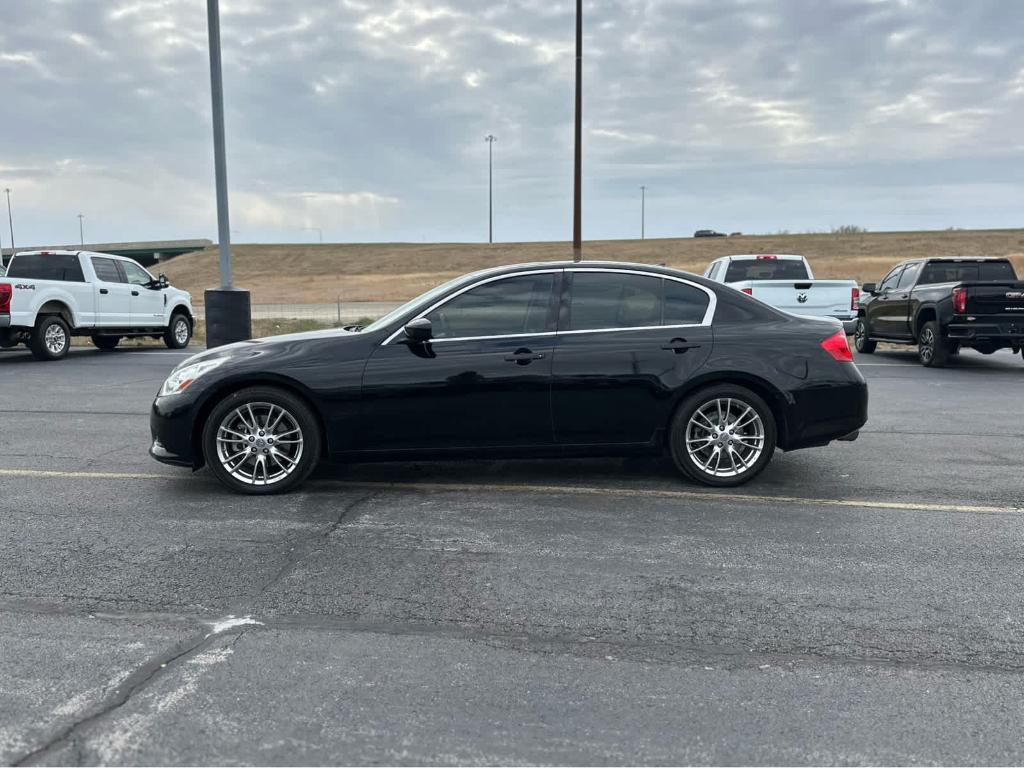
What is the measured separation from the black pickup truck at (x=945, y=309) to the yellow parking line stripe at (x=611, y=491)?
8.77m

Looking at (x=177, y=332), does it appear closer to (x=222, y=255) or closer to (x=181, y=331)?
(x=181, y=331)

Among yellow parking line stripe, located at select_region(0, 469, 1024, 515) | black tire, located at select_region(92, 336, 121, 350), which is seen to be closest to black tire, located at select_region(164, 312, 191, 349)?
black tire, located at select_region(92, 336, 121, 350)

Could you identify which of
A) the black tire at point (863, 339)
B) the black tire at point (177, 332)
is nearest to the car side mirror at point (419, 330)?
the black tire at point (863, 339)

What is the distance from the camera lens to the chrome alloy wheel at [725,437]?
6.24 meters

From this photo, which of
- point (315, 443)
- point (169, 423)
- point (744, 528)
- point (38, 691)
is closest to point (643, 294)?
point (744, 528)

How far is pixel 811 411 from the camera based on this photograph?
6270 mm

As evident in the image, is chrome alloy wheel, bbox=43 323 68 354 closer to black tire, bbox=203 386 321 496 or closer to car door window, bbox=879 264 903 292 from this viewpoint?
black tire, bbox=203 386 321 496

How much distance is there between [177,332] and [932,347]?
14.2m

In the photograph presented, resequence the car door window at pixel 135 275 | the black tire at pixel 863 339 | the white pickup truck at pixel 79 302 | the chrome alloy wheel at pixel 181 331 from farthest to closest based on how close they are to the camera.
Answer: the chrome alloy wheel at pixel 181 331 < the black tire at pixel 863 339 < the car door window at pixel 135 275 < the white pickup truck at pixel 79 302

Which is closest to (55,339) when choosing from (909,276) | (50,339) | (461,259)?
(50,339)

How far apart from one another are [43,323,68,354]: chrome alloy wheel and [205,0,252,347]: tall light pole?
365cm

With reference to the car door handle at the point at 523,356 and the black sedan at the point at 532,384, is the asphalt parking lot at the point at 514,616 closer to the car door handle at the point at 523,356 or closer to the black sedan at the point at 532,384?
the black sedan at the point at 532,384

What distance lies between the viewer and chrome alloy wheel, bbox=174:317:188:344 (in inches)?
715

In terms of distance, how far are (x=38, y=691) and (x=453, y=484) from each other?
3396 millimetres
